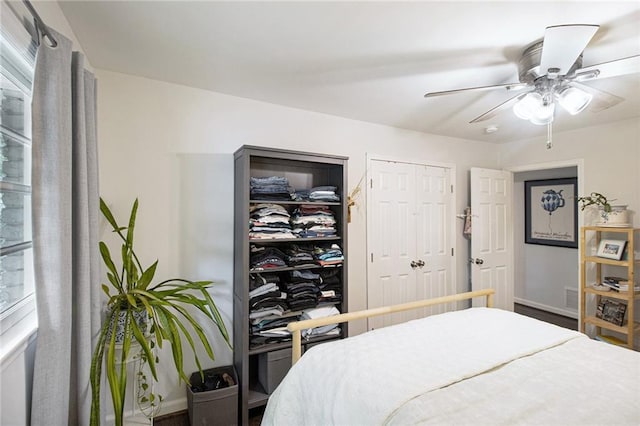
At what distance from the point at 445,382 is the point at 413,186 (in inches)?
92.8

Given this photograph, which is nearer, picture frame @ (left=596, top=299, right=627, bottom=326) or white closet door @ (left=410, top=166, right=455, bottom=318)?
picture frame @ (left=596, top=299, right=627, bottom=326)

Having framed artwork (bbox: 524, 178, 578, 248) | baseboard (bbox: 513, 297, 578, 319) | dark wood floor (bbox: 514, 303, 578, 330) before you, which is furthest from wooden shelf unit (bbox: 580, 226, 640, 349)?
framed artwork (bbox: 524, 178, 578, 248)

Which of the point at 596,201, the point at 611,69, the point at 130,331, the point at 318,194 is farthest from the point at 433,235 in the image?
the point at 130,331

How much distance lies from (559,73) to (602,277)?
275 centimetres

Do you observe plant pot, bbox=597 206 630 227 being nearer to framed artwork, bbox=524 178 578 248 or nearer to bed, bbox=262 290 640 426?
framed artwork, bbox=524 178 578 248

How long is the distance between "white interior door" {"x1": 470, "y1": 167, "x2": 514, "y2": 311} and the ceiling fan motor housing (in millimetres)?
2002

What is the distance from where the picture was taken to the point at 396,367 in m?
1.42

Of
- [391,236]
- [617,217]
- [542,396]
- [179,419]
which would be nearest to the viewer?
[542,396]

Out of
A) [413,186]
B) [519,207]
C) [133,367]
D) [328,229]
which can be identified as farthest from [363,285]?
[519,207]

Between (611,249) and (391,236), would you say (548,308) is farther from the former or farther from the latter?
(391,236)

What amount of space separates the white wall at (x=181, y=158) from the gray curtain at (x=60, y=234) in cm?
80

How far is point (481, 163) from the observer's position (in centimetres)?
391

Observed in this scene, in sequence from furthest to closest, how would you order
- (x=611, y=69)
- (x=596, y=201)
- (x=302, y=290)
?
(x=596, y=201), (x=302, y=290), (x=611, y=69)

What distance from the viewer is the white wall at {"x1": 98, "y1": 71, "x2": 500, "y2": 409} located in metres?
2.10
